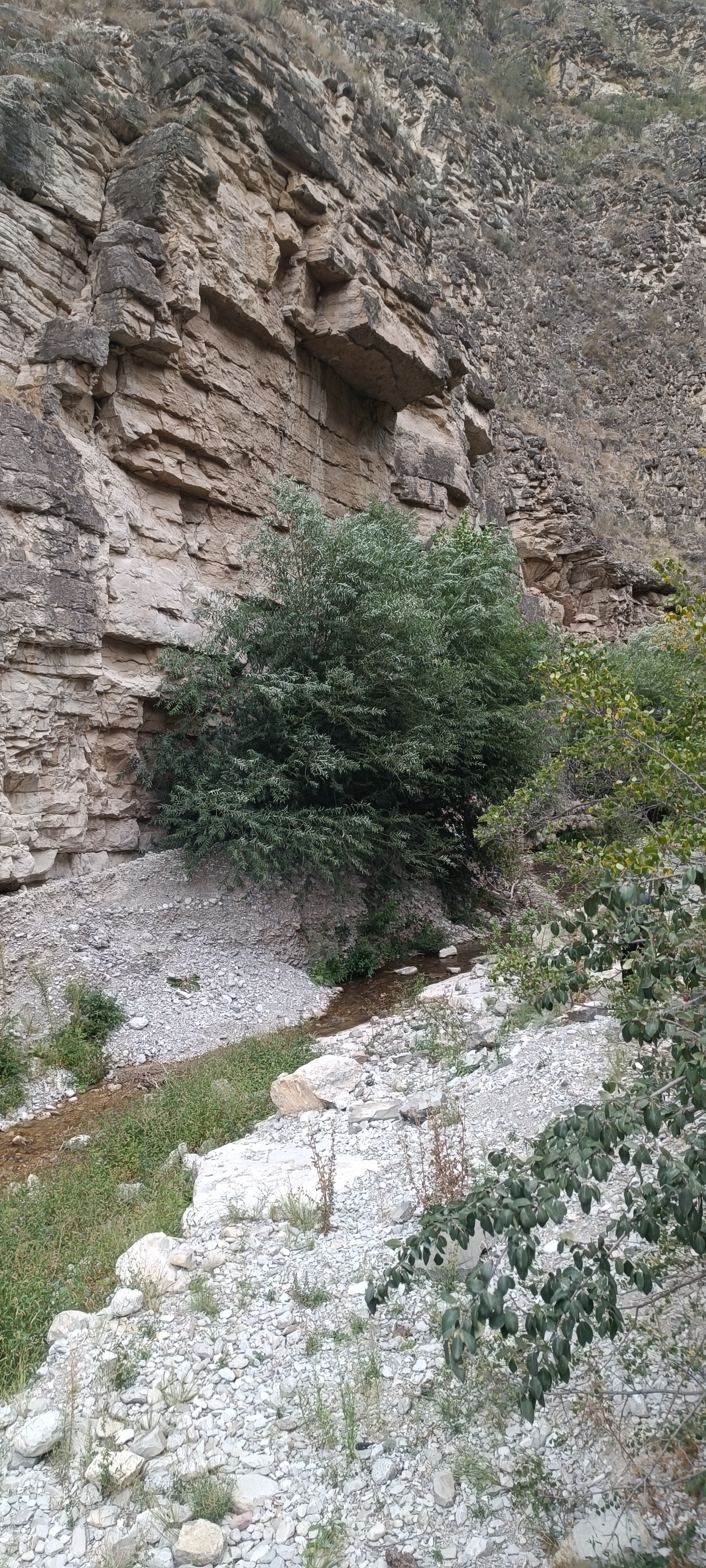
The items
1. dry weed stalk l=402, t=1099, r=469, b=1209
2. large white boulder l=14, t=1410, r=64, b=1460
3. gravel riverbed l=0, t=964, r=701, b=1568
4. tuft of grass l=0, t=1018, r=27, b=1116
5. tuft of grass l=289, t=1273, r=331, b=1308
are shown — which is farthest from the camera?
tuft of grass l=0, t=1018, r=27, b=1116

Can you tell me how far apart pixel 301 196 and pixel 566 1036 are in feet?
39.4

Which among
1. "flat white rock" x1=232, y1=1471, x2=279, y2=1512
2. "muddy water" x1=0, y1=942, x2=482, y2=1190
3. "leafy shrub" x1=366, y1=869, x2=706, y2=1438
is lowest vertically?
"muddy water" x1=0, y1=942, x2=482, y2=1190

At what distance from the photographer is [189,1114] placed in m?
6.22

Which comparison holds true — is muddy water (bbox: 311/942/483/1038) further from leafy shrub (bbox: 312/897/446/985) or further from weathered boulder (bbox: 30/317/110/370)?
weathered boulder (bbox: 30/317/110/370)

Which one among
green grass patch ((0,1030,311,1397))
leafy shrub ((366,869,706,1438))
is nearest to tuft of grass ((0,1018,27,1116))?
green grass patch ((0,1030,311,1397))

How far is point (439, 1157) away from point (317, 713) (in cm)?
656

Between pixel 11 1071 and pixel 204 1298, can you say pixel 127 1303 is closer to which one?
pixel 204 1298

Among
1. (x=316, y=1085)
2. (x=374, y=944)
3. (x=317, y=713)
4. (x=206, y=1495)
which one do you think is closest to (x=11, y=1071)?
(x=316, y=1085)

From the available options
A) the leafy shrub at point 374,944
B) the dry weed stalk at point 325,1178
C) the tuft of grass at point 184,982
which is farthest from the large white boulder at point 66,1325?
the leafy shrub at point 374,944

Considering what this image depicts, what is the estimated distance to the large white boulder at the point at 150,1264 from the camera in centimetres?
397

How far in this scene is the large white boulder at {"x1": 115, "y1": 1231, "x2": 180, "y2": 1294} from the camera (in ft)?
13.0

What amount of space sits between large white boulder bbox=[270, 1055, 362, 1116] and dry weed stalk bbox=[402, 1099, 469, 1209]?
101 centimetres

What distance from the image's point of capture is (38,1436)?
10.2 ft

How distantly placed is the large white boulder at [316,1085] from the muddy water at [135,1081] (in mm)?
1017
